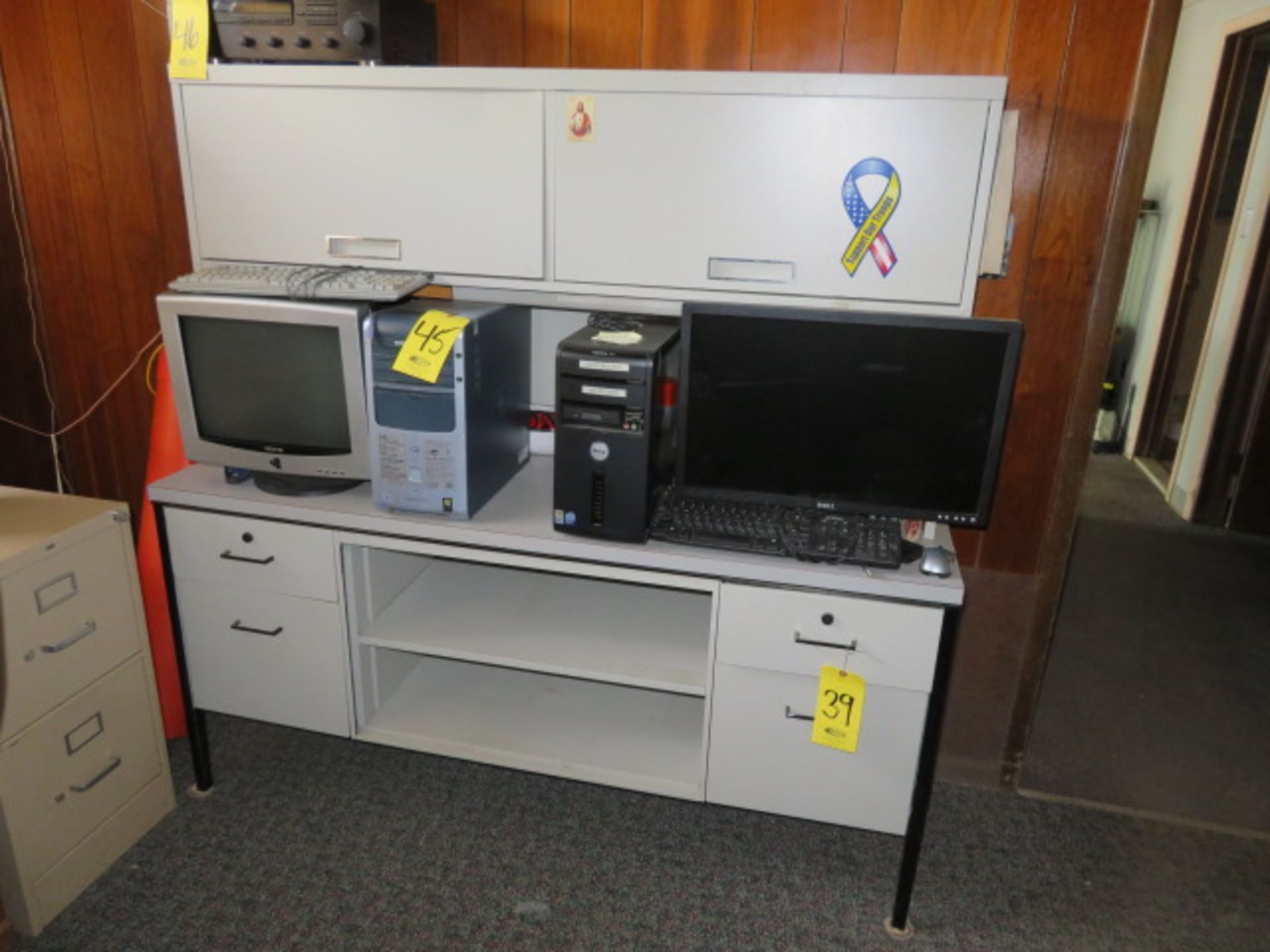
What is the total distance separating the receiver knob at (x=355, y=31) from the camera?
66.6 inches

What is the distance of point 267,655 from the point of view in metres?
1.91

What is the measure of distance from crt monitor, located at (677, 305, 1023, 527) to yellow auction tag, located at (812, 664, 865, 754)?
12.6 inches

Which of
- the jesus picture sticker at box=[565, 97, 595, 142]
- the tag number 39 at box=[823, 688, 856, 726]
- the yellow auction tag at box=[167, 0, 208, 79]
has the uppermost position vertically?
the yellow auction tag at box=[167, 0, 208, 79]

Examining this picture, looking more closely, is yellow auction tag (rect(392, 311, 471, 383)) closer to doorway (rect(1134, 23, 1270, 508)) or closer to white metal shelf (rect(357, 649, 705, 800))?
white metal shelf (rect(357, 649, 705, 800))

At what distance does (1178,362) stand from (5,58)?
15.9 feet

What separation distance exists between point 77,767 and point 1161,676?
9.52 feet

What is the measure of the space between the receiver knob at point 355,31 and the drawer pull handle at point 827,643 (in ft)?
4.61

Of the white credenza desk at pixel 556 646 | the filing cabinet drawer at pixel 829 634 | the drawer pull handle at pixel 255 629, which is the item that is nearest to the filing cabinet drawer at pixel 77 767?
the white credenza desk at pixel 556 646

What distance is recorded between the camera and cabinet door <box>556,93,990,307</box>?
5.08ft

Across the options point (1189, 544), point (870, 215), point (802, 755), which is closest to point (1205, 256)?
point (1189, 544)

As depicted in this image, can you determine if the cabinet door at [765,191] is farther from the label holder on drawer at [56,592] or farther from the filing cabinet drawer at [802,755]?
the label holder on drawer at [56,592]

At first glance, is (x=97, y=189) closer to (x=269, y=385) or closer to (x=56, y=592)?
(x=269, y=385)

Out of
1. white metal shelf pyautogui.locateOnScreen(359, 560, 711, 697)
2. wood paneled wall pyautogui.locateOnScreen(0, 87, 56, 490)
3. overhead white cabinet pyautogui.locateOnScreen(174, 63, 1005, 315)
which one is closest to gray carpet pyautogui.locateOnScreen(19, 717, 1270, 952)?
white metal shelf pyautogui.locateOnScreen(359, 560, 711, 697)

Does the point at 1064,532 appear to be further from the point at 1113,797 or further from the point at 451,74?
the point at 451,74
